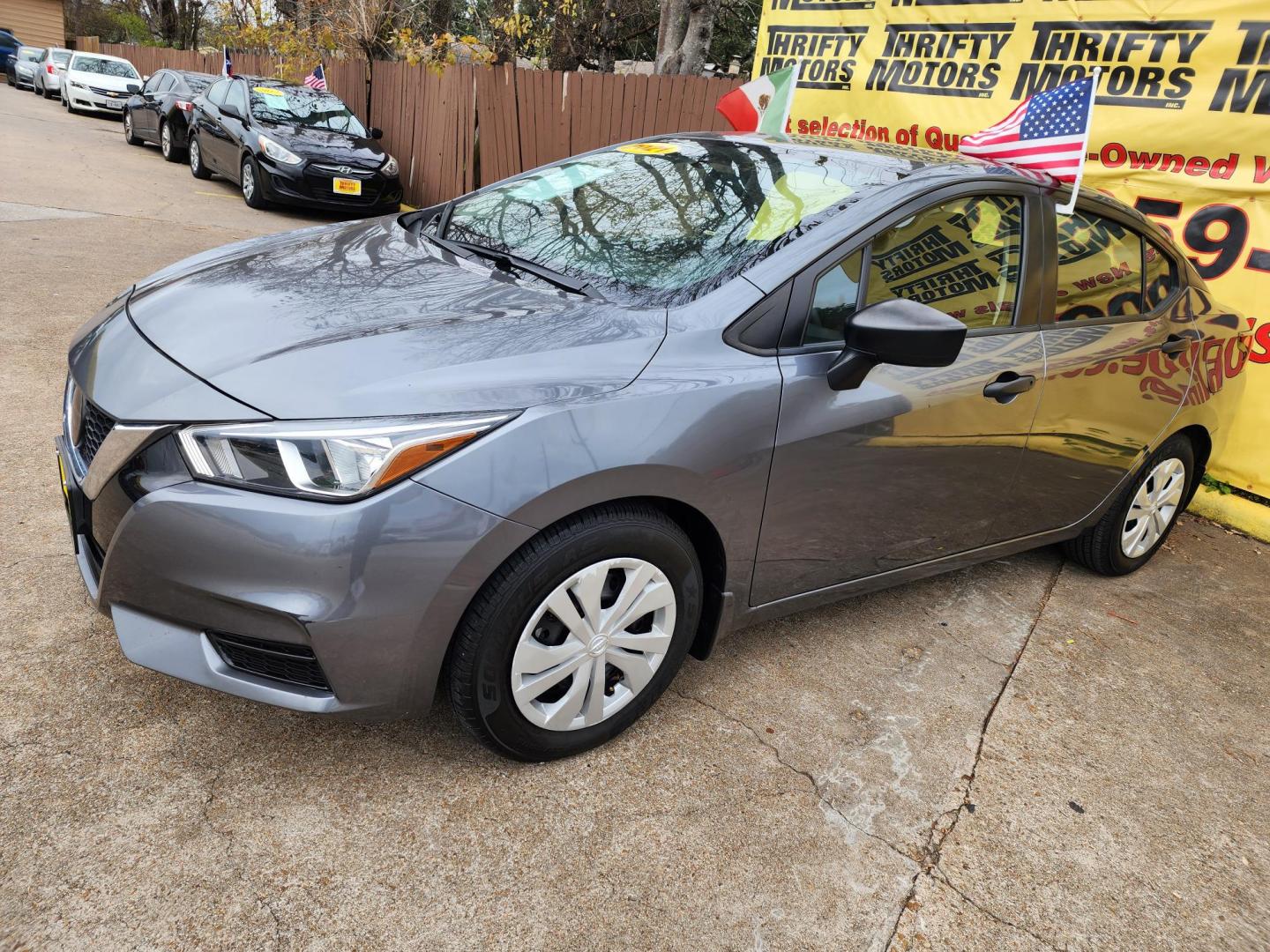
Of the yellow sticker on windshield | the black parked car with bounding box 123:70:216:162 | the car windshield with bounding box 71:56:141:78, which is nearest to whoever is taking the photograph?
the yellow sticker on windshield

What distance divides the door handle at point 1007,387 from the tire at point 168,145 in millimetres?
13980

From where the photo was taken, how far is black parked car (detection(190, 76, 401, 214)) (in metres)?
10.2

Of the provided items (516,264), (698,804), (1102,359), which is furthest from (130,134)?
(698,804)

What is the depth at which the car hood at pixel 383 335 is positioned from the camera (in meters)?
2.04

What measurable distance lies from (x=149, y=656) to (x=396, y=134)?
1197 centimetres

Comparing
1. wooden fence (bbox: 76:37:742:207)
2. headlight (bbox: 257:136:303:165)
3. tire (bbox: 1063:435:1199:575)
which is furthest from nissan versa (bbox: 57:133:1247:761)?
headlight (bbox: 257:136:303:165)

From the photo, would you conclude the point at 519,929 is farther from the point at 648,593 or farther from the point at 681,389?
the point at 681,389

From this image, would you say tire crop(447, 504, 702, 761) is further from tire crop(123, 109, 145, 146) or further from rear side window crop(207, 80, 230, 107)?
tire crop(123, 109, 145, 146)

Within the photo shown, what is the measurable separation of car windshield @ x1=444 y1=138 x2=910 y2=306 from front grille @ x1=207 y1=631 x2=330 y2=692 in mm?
1221

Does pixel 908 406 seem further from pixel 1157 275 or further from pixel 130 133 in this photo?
pixel 130 133

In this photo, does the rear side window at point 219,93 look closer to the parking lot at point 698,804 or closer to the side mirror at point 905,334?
the parking lot at point 698,804

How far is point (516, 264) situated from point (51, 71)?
28.6 m

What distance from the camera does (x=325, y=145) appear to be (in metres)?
10.5

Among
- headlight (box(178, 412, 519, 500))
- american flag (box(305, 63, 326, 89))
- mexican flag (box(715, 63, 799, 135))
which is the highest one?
mexican flag (box(715, 63, 799, 135))
